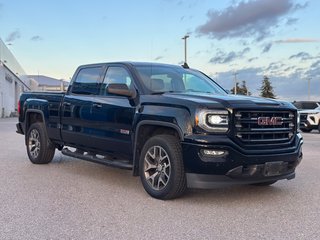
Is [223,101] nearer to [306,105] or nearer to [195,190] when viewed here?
[195,190]

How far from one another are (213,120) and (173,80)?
1.78 meters

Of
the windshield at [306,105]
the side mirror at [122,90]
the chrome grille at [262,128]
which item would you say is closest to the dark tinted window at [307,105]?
the windshield at [306,105]

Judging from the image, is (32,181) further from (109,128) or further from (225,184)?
(225,184)

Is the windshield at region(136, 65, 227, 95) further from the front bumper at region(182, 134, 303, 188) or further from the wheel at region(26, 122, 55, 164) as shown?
the wheel at region(26, 122, 55, 164)

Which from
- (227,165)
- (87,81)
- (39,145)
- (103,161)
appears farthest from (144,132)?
(39,145)

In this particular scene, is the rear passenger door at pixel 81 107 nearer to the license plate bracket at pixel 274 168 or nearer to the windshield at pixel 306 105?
the license plate bracket at pixel 274 168

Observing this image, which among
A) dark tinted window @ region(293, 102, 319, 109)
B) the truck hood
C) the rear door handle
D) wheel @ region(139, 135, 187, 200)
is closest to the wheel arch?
wheel @ region(139, 135, 187, 200)

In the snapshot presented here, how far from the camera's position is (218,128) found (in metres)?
5.61

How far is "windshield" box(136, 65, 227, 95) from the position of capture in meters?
6.86

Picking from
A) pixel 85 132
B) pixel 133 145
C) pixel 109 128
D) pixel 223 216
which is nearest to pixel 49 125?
pixel 85 132

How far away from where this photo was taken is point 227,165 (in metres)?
5.56

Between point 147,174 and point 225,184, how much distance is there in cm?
118

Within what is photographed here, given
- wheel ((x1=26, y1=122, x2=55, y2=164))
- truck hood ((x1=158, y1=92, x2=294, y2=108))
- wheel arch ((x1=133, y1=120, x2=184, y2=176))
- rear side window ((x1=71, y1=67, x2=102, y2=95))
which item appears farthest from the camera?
wheel ((x1=26, y1=122, x2=55, y2=164))

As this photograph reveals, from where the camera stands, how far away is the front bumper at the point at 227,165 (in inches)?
218
